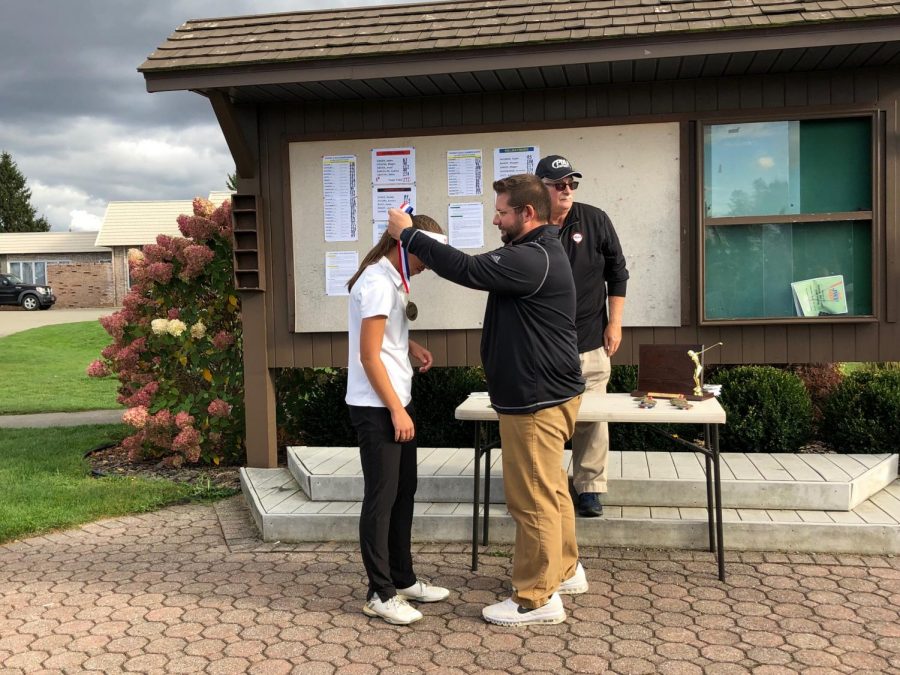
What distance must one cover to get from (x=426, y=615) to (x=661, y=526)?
5.30 feet

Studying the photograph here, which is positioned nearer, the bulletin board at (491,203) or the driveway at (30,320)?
the bulletin board at (491,203)

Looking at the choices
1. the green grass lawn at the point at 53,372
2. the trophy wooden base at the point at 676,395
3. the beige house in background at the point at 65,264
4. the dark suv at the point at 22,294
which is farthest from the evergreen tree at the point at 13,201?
the trophy wooden base at the point at 676,395

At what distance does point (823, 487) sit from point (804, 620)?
4.53 ft

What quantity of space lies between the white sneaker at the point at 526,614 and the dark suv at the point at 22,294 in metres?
34.8

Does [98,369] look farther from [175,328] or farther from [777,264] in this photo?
[777,264]

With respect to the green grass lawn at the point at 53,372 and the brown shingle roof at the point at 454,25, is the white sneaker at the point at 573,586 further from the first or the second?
the green grass lawn at the point at 53,372

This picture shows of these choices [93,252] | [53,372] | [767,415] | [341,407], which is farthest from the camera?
[93,252]

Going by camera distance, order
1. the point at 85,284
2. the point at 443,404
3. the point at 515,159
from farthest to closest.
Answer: the point at 85,284 < the point at 443,404 < the point at 515,159

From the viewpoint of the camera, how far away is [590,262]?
491cm

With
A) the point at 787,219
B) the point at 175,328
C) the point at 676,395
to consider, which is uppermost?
the point at 787,219

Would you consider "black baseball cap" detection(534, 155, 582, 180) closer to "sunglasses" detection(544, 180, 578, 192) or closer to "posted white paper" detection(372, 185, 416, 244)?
"sunglasses" detection(544, 180, 578, 192)

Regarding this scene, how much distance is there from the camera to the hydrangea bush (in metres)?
7.24

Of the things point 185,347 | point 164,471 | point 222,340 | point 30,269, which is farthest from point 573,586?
point 30,269

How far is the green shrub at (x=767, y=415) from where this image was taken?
21.6 ft
